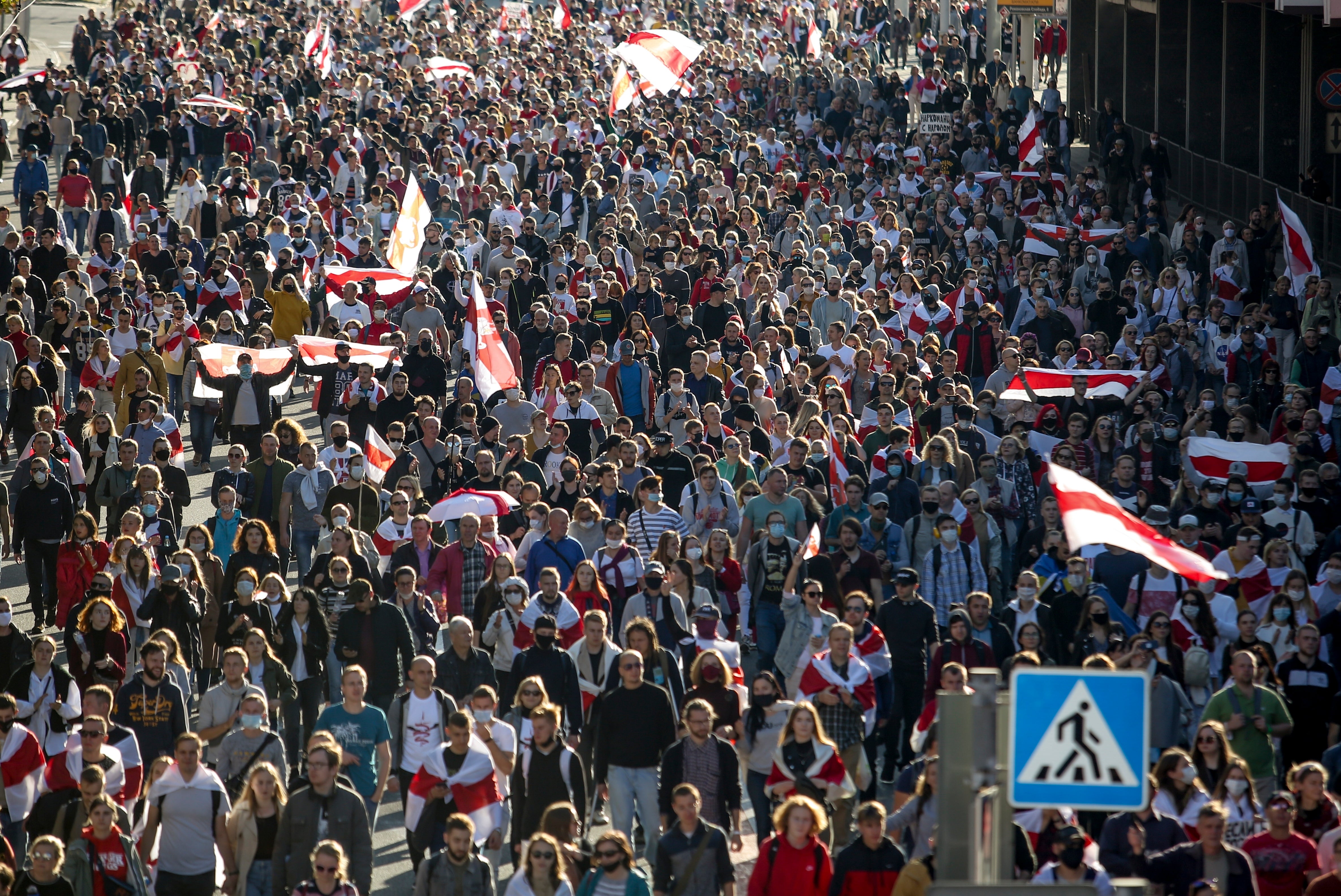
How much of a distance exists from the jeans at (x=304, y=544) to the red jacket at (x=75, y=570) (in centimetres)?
140

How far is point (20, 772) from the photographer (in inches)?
443

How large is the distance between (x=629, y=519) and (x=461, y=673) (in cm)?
301

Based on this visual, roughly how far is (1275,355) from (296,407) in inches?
406

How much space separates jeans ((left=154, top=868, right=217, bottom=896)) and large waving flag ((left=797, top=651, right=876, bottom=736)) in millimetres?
3422

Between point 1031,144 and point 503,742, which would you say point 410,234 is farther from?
point 503,742

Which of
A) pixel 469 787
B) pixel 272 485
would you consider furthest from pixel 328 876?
pixel 272 485

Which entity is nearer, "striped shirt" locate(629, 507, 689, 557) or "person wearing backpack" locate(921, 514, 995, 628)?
"person wearing backpack" locate(921, 514, 995, 628)

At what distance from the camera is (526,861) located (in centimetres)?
957

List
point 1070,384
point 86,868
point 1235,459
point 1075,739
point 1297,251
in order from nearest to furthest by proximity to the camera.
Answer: point 1075,739, point 86,868, point 1235,459, point 1070,384, point 1297,251

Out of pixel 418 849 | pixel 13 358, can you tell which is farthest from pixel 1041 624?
pixel 13 358

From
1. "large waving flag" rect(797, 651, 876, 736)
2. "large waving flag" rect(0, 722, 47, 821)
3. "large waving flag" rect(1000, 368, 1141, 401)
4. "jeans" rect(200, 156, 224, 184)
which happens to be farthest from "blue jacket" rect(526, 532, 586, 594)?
"jeans" rect(200, 156, 224, 184)

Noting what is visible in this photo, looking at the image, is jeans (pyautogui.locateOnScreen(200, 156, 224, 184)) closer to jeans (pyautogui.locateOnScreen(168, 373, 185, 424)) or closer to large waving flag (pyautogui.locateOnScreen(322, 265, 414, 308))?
large waving flag (pyautogui.locateOnScreen(322, 265, 414, 308))

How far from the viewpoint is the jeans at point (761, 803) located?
37.3ft

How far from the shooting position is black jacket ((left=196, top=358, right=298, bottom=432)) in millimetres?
18500
